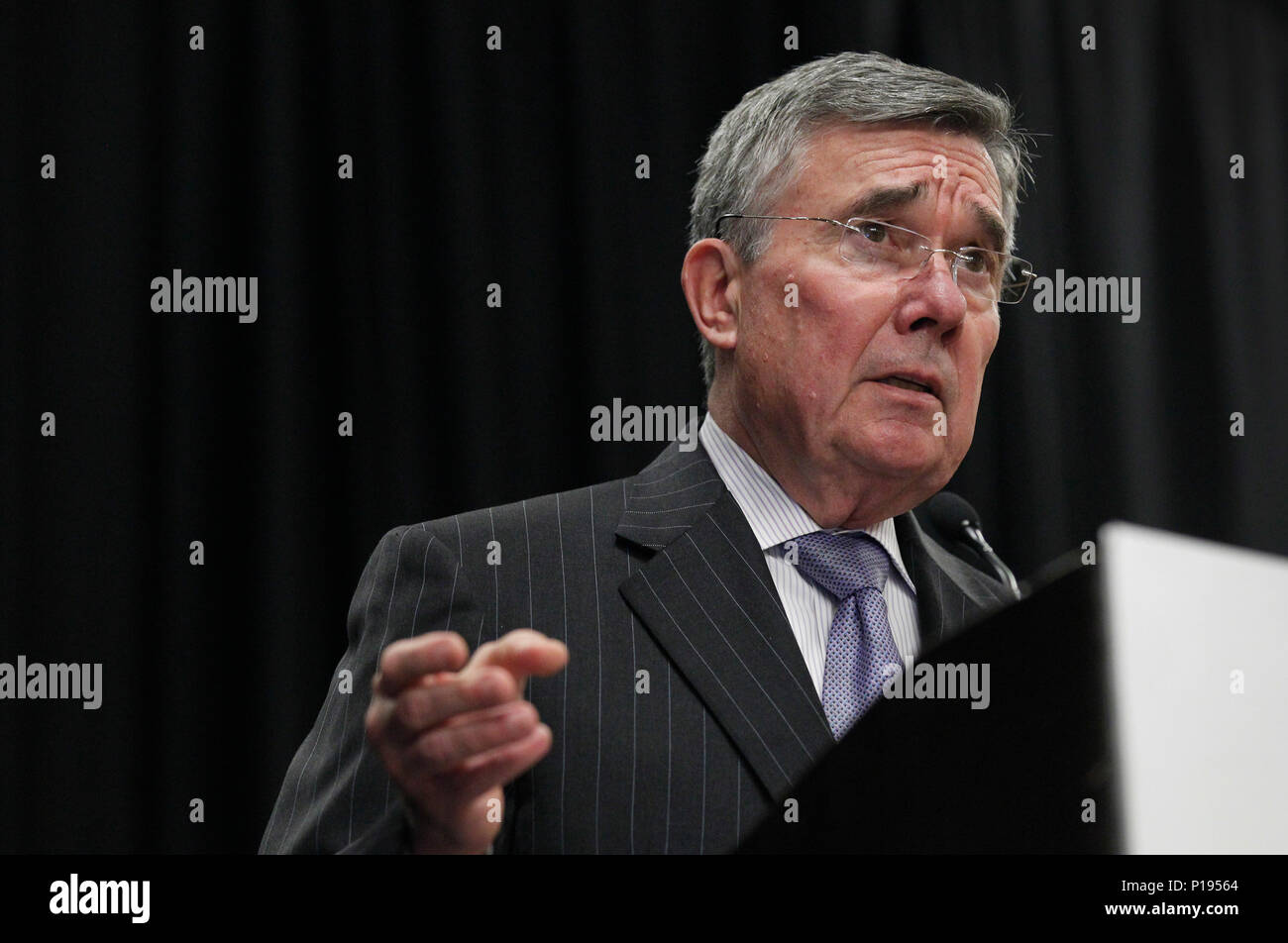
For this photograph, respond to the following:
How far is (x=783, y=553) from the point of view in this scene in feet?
4.19

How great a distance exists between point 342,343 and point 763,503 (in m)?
0.85

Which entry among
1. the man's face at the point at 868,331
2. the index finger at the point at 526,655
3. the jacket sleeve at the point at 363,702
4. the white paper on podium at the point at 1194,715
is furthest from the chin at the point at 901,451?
the index finger at the point at 526,655

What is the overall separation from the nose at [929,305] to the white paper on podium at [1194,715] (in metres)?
0.29

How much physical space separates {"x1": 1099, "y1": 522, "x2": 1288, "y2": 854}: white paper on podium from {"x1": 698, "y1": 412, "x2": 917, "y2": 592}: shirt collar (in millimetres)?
254

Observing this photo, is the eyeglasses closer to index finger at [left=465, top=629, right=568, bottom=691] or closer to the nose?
the nose

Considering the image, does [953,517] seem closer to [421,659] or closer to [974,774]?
[974,774]

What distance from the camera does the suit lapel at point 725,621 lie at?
1.05 meters

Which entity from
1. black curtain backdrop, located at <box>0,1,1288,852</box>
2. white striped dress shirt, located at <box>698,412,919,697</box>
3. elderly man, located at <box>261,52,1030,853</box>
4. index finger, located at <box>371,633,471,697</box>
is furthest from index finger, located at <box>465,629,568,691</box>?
black curtain backdrop, located at <box>0,1,1288,852</box>

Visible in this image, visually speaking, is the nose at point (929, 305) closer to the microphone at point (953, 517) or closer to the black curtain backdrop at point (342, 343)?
the microphone at point (953, 517)

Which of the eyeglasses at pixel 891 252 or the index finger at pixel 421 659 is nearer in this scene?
the index finger at pixel 421 659

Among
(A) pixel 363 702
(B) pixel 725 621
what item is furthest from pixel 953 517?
(A) pixel 363 702
